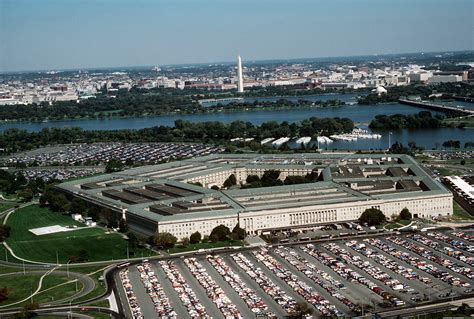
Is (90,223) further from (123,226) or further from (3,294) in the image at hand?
(3,294)

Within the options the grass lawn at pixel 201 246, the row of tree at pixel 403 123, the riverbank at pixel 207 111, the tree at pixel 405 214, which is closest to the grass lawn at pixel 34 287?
the grass lawn at pixel 201 246

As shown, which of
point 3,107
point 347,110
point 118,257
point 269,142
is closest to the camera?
point 118,257

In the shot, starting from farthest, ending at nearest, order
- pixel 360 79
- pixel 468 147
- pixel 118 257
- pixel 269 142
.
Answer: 1. pixel 360 79
2. pixel 269 142
3. pixel 468 147
4. pixel 118 257

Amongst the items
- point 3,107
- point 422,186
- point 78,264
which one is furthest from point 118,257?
point 3,107

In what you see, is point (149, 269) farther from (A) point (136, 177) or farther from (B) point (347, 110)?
(B) point (347, 110)

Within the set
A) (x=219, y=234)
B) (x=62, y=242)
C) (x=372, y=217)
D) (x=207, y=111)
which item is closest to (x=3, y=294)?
(x=62, y=242)

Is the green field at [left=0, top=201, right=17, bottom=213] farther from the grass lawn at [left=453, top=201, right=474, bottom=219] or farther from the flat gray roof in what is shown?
the grass lawn at [left=453, top=201, right=474, bottom=219]

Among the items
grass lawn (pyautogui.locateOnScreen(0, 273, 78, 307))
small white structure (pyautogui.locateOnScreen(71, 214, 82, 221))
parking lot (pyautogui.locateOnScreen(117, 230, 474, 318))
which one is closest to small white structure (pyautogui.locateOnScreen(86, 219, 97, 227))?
small white structure (pyautogui.locateOnScreen(71, 214, 82, 221))
